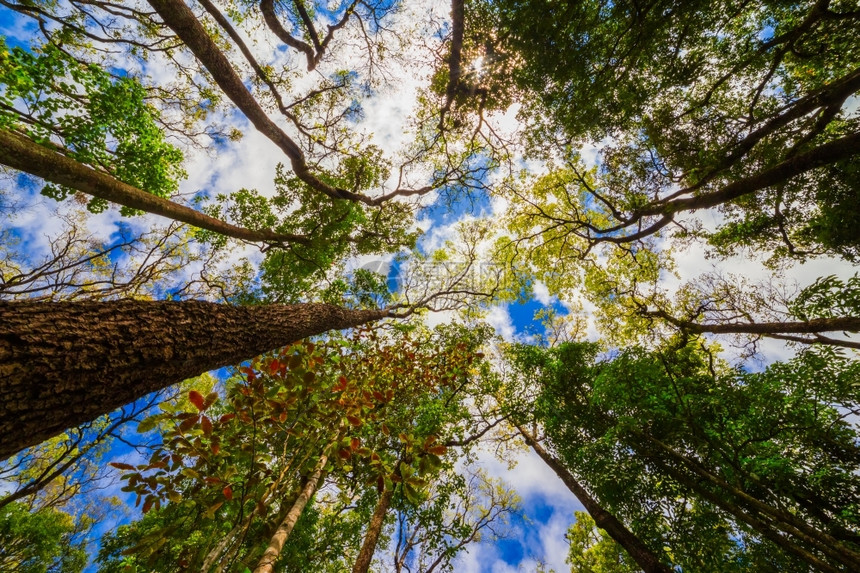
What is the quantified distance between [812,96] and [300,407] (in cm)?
939

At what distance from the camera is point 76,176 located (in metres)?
3.30

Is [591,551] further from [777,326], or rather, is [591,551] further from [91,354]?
[91,354]

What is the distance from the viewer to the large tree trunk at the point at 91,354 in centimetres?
129

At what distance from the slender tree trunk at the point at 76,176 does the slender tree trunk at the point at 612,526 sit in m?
9.77

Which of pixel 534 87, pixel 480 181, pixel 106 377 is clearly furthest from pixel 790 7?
pixel 106 377

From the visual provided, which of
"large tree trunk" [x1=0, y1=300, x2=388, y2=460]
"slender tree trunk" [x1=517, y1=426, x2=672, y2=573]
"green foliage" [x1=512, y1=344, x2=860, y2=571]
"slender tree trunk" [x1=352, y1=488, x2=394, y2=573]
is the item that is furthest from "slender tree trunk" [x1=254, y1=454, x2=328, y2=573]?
"slender tree trunk" [x1=517, y1=426, x2=672, y2=573]

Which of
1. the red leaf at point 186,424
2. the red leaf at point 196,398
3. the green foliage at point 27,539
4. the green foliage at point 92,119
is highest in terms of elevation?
the green foliage at point 92,119

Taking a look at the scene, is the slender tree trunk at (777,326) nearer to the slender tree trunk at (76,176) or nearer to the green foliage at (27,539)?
the slender tree trunk at (76,176)

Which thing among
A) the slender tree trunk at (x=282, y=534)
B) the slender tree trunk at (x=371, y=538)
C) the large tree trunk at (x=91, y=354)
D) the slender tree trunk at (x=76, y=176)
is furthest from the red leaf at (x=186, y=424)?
the slender tree trunk at (x=371, y=538)

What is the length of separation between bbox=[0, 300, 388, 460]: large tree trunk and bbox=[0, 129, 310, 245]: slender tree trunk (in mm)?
2536

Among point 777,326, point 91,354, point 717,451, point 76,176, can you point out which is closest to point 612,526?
point 717,451

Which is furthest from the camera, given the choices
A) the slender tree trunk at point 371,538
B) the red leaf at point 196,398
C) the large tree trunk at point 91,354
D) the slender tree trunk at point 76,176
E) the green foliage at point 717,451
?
the slender tree trunk at point 371,538

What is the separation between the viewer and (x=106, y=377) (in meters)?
1.62

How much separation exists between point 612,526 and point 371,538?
5.14 m
